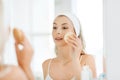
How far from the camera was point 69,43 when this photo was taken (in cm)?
104

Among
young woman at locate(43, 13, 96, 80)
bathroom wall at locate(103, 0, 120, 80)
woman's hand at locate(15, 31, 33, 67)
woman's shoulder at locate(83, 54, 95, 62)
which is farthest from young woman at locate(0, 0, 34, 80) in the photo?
bathroom wall at locate(103, 0, 120, 80)

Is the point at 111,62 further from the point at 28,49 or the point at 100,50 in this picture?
the point at 28,49

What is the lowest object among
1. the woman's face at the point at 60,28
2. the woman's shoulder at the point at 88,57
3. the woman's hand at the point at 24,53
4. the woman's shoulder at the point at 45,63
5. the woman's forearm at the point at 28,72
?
the woman's forearm at the point at 28,72

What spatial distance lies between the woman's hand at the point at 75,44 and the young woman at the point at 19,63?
165mm

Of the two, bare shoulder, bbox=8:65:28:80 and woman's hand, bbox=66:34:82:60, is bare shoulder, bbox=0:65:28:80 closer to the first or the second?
bare shoulder, bbox=8:65:28:80

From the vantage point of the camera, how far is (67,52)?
106 centimetres

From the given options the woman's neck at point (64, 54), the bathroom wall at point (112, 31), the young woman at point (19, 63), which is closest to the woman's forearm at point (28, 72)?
the young woman at point (19, 63)

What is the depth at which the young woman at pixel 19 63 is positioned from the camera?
90 centimetres

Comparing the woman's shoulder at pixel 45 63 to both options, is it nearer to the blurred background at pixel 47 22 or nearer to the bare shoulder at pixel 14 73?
the blurred background at pixel 47 22

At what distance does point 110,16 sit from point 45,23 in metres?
0.28

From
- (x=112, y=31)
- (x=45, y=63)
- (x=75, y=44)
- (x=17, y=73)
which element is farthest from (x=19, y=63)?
(x=112, y=31)

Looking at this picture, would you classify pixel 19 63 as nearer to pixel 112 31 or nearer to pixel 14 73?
pixel 14 73

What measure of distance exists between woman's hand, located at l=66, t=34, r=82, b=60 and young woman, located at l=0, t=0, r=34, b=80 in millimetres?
165

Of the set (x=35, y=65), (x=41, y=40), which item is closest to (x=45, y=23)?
(x=41, y=40)
